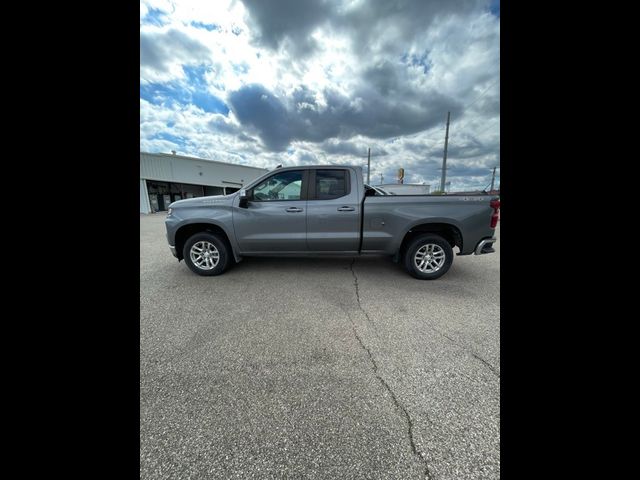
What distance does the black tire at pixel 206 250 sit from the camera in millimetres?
3879

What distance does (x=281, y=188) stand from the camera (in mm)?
3803

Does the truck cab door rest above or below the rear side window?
below

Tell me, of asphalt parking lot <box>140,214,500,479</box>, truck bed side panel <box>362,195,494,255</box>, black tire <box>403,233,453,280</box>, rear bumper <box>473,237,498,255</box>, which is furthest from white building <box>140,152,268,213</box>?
rear bumper <box>473,237,498,255</box>

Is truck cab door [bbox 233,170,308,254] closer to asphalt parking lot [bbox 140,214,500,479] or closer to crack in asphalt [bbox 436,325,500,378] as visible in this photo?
asphalt parking lot [bbox 140,214,500,479]

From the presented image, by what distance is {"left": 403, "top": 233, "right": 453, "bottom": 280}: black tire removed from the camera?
374 centimetres

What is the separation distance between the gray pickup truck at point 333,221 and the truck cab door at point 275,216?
16mm

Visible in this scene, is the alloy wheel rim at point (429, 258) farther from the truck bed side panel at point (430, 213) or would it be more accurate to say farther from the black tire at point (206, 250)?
the black tire at point (206, 250)

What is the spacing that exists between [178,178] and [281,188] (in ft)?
83.8

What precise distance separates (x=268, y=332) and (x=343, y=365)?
873 mm

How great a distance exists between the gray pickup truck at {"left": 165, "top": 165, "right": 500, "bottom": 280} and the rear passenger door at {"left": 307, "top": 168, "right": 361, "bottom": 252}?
0.02 m

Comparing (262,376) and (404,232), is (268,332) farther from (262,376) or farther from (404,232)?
(404,232)
